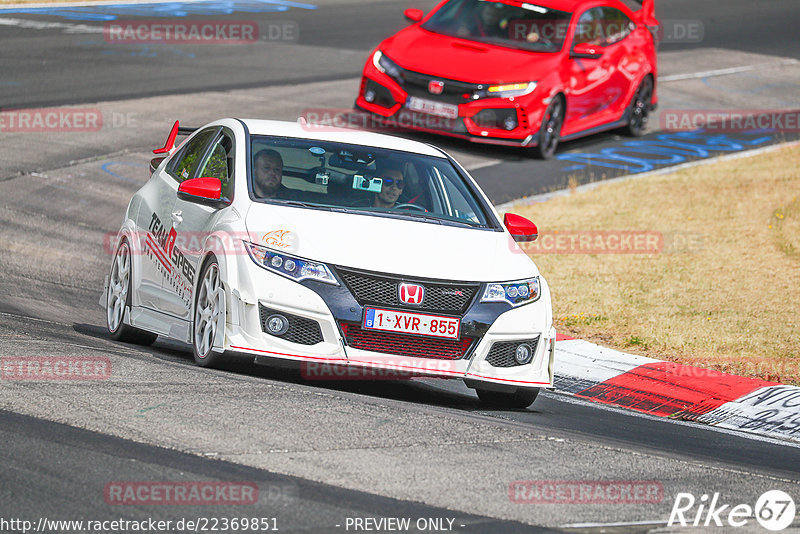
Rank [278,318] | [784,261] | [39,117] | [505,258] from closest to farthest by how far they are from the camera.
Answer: [278,318] → [505,258] → [784,261] → [39,117]

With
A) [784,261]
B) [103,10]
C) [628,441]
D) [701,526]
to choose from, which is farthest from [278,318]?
[103,10]

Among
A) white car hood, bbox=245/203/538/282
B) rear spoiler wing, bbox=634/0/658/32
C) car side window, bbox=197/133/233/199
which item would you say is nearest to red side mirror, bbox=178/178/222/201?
car side window, bbox=197/133/233/199

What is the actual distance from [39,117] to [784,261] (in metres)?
9.34

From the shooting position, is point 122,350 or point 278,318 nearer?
point 278,318

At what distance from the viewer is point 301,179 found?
8633mm

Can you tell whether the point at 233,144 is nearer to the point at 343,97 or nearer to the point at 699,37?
the point at 343,97

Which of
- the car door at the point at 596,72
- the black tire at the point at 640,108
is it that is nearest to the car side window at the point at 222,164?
the car door at the point at 596,72

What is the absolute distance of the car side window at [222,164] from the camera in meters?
8.52

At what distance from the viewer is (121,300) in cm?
945

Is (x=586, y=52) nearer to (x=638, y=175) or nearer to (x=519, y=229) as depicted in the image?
(x=638, y=175)

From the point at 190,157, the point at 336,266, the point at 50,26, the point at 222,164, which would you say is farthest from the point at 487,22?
the point at 336,266

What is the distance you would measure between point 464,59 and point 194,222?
9.82m

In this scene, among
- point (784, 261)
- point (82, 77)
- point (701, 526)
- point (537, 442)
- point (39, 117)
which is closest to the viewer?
point (701, 526)

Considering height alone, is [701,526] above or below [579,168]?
above
